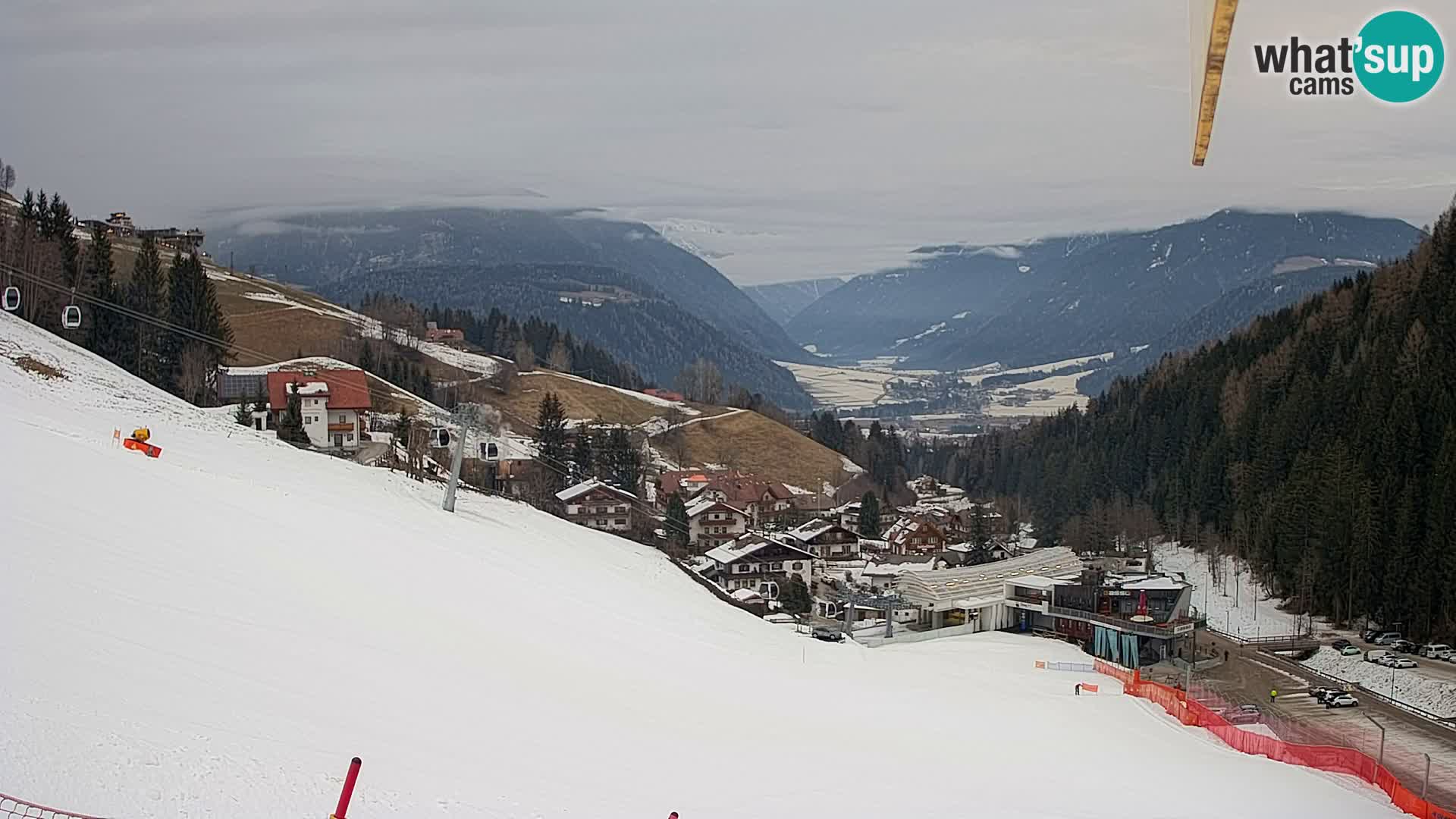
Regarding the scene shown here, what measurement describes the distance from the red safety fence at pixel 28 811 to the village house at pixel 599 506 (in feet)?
154

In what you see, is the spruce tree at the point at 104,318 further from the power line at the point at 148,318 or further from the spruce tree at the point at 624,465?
the spruce tree at the point at 624,465

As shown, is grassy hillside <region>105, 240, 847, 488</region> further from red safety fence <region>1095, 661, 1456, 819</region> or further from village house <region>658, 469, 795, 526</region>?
red safety fence <region>1095, 661, 1456, 819</region>

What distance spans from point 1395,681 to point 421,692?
27863 millimetres

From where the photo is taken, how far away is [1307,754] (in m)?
19.3

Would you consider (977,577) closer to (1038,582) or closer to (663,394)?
(1038,582)

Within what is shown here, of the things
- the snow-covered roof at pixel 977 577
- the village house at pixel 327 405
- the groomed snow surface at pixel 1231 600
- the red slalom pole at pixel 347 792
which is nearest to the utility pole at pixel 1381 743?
the groomed snow surface at pixel 1231 600

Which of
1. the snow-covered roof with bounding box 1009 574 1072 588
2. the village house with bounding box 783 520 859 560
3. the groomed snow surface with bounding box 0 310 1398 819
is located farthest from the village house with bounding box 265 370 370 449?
the snow-covered roof with bounding box 1009 574 1072 588

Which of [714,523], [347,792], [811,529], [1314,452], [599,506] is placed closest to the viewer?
[347,792]

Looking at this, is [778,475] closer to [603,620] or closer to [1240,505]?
[1240,505]

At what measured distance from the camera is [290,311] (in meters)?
113

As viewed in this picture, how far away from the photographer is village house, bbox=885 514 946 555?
6219 cm

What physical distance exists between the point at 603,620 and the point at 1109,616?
76.3 feet

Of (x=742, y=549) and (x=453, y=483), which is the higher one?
(x=453, y=483)

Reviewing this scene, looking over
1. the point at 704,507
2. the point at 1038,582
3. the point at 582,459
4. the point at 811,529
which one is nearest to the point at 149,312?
the point at 582,459
